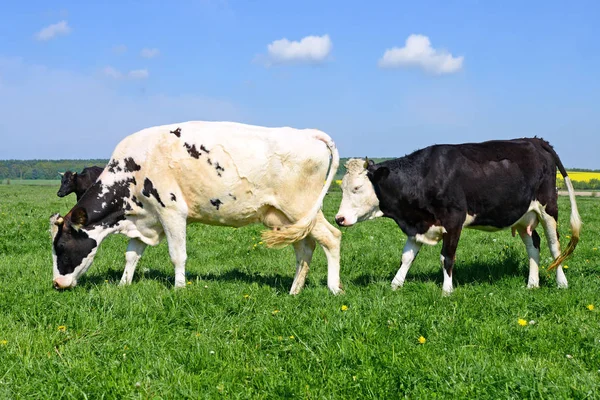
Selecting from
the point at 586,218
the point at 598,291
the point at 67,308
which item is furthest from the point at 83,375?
the point at 586,218

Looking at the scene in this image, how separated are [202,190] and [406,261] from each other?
2.84 m

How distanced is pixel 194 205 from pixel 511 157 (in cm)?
439

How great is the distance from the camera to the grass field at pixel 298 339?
4094 mm

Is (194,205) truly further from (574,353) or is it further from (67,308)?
(574,353)

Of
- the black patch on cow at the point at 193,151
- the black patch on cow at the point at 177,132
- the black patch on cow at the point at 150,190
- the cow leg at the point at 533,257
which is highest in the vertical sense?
the black patch on cow at the point at 177,132

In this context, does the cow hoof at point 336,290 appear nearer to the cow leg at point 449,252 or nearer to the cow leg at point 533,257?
the cow leg at point 449,252

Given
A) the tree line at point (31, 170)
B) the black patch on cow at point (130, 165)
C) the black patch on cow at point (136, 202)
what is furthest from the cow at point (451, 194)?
the tree line at point (31, 170)

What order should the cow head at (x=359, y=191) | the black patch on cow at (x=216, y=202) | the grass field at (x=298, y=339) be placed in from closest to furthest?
the grass field at (x=298, y=339) → the black patch on cow at (x=216, y=202) → the cow head at (x=359, y=191)

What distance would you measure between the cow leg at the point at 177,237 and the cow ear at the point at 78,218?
1060 millimetres

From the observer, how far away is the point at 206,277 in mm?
8367

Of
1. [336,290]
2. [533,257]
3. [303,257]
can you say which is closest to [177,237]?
[303,257]

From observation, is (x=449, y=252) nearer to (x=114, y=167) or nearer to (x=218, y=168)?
(x=218, y=168)

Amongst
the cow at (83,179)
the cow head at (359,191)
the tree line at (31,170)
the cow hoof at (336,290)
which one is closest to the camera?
the cow hoof at (336,290)

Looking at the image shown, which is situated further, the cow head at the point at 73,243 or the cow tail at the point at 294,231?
the cow head at the point at 73,243
